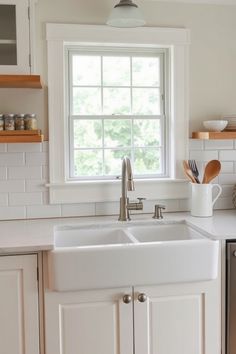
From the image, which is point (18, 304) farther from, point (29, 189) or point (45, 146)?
point (45, 146)

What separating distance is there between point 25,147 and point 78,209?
51 centimetres

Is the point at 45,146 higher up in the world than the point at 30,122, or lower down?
lower down

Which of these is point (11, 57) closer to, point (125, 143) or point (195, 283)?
point (125, 143)

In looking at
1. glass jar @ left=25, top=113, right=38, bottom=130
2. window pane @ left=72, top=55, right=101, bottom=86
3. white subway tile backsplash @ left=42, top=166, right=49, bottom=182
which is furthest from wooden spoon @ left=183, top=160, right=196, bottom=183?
glass jar @ left=25, top=113, right=38, bottom=130

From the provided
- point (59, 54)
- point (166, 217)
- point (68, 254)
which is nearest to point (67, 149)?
point (59, 54)

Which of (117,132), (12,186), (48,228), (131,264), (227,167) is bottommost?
(131,264)

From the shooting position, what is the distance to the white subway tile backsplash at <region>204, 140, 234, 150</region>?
9.70 ft

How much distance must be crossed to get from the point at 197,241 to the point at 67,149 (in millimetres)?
1099

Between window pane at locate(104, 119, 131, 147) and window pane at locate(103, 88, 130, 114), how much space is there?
0.07 meters

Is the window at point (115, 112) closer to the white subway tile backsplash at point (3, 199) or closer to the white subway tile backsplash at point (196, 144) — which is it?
the white subway tile backsplash at point (196, 144)

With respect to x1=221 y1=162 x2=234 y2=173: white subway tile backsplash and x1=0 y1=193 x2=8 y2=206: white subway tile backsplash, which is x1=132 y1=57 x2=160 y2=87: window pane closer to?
x1=221 y1=162 x2=234 y2=173: white subway tile backsplash

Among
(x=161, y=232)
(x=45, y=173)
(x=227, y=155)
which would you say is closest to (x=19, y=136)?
(x=45, y=173)

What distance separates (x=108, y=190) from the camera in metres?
2.84

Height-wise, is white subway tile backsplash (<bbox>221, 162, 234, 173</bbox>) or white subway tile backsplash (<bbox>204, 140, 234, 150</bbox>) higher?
white subway tile backsplash (<bbox>204, 140, 234, 150</bbox>)
